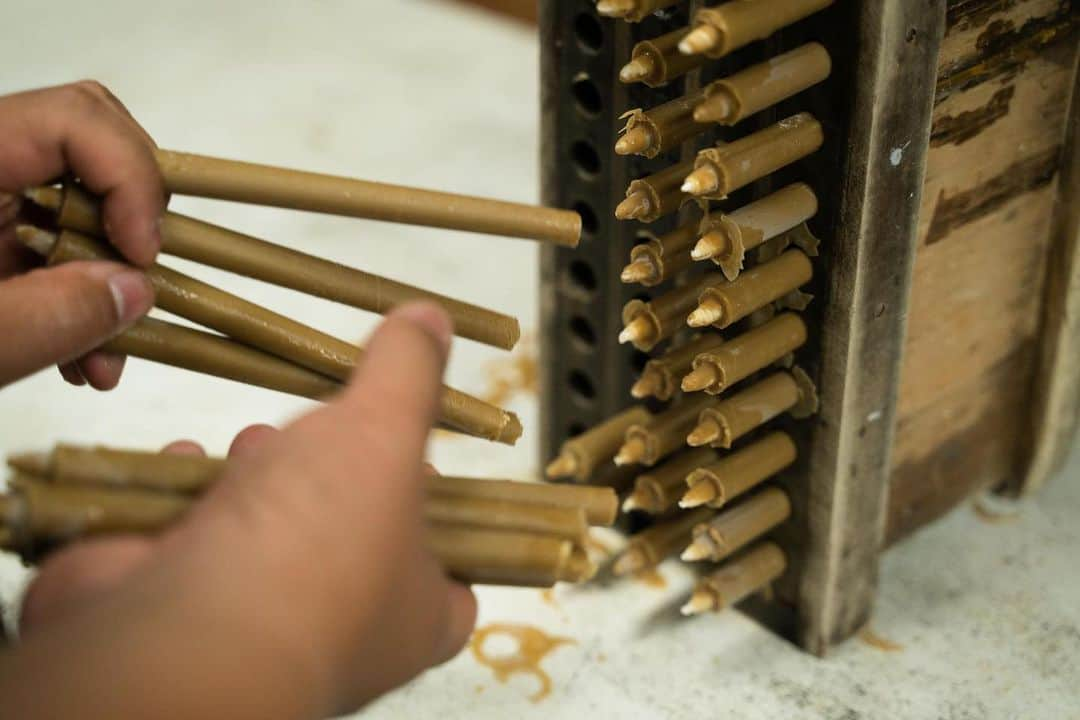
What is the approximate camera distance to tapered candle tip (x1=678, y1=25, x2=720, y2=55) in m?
0.84

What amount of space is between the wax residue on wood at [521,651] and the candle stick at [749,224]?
0.42 m

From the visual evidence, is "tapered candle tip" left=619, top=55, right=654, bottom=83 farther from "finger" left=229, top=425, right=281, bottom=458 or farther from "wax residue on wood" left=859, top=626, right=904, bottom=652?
"wax residue on wood" left=859, top=626, right=904, bottom=652

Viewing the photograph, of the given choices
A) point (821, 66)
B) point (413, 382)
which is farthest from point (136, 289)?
point (821, 66)

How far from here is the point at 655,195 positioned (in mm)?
982

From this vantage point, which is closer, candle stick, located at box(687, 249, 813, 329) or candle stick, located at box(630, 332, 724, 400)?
candle stick, located at box(687, 249, 813, 329)

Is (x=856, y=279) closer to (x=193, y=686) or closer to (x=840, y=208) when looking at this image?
(x=840, y=208)

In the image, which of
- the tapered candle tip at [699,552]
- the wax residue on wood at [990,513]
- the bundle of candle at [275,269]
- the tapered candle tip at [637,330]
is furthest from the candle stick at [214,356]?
the wax residue on wood at [990,513]

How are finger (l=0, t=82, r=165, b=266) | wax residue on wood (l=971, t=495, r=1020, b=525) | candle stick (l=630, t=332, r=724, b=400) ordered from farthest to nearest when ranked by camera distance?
wax residue on wood (l=971, t=495, r=1020, b=525) → candle stick (l=630, t=332, r=724, b=400) → finger (l=0, t=82, r=165, b=266)

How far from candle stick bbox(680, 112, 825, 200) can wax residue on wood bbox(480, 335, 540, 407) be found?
624 millimetres

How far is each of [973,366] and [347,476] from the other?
0.74m

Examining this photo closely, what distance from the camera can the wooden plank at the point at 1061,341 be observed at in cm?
117

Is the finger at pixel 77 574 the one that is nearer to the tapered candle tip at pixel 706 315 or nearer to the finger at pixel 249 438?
the finger at pixel 249 438

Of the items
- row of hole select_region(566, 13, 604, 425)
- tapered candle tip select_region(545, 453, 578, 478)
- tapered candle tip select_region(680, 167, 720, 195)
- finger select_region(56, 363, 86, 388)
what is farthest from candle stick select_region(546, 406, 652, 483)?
finger select_region(56, 363, 86, 388)

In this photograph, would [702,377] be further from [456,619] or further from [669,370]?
[456,619]
